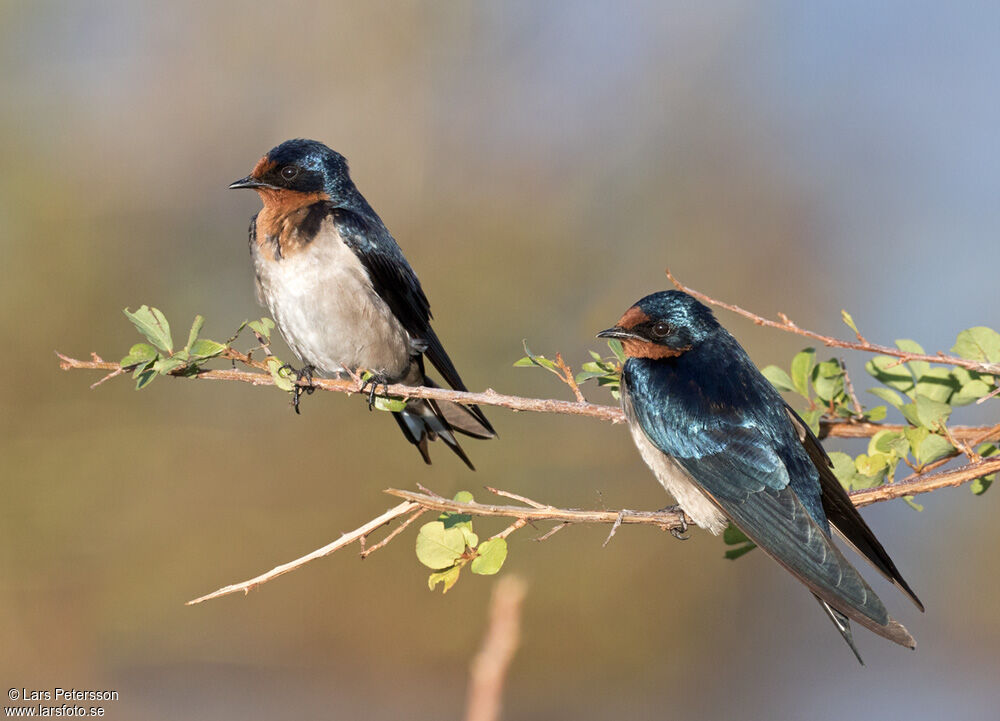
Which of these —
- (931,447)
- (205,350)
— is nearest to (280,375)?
(205,350)

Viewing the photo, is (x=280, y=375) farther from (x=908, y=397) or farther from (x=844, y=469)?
(x=908, y=397)

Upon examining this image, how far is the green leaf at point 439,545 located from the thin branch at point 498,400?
0.20 m

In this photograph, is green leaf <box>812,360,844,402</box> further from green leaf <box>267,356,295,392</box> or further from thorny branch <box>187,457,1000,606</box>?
green leaf <box>267,356,295,392</box>

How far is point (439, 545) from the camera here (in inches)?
59.5

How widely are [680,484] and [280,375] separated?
33.1 inches

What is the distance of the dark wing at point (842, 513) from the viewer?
1.78 metres

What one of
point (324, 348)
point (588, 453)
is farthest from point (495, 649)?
point (588, 453)

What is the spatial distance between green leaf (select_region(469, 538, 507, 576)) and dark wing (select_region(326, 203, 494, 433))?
1.06 meters

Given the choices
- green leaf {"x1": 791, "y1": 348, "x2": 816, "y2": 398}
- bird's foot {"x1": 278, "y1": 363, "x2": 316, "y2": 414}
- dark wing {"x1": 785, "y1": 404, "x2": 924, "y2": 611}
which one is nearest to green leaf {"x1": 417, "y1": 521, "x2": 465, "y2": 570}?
bird's foot {"x1": 278, "y1": 363, "x2": 316, "y2": 414}

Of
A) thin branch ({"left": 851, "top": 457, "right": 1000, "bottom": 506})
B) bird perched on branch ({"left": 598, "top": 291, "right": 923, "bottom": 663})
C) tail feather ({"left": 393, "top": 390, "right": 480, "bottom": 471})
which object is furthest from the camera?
tail feather ({"left": 393, "top": 390, "right": 480, "bottom": 471})

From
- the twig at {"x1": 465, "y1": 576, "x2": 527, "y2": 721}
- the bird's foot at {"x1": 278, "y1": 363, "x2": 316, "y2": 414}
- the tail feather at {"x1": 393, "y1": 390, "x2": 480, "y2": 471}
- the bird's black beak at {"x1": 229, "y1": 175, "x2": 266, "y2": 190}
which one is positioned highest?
the twig at {"x1": 465, "y1": 576, "x2": 527, "y2": 721}

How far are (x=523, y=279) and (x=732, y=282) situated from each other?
91 centimetres

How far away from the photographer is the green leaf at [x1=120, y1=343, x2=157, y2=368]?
162cm

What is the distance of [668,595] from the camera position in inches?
167
